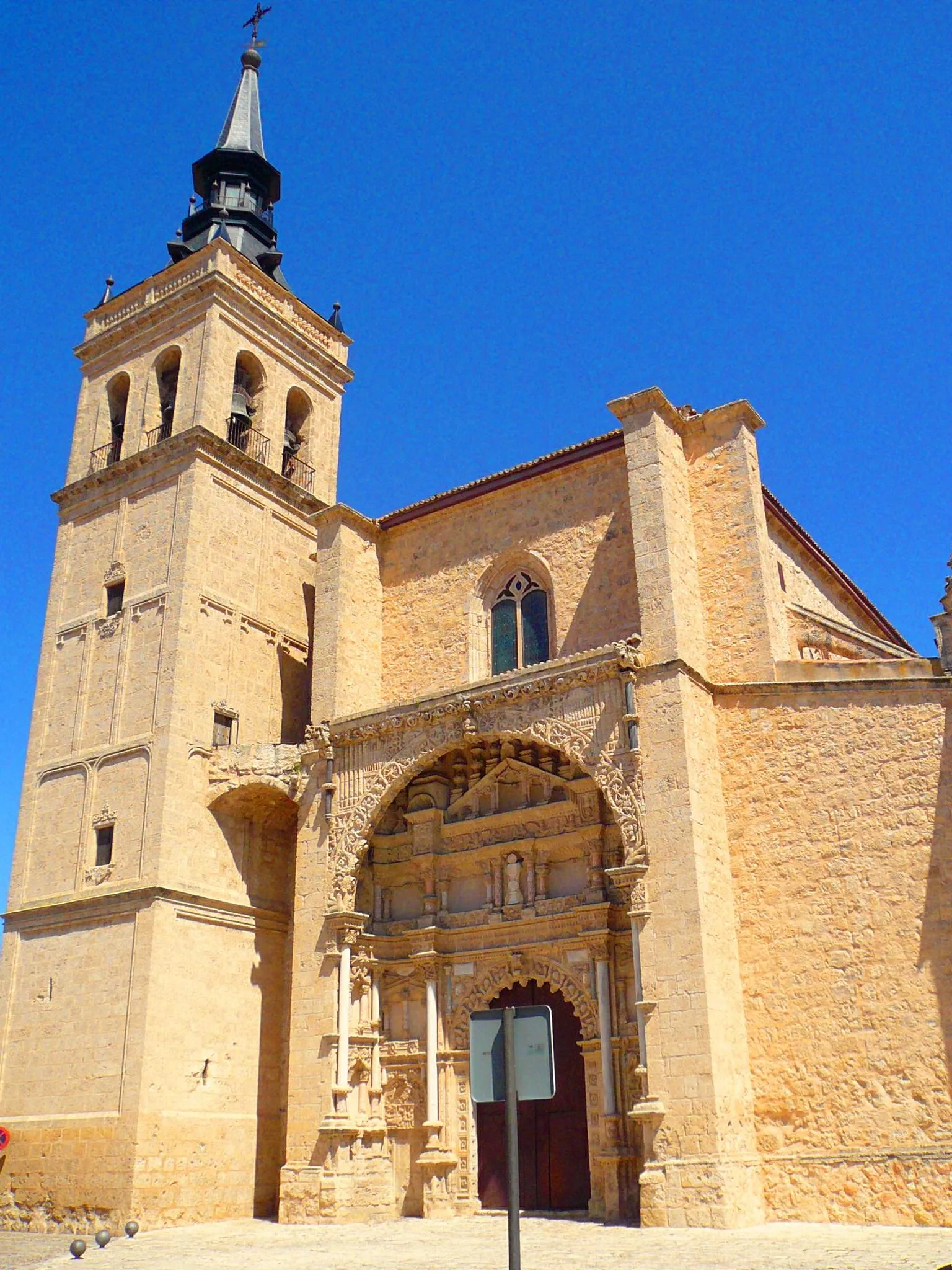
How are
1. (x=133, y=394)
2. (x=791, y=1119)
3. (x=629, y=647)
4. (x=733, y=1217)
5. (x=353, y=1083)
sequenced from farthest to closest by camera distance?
(x=133, y=394)
(x=353, y=1083)
(x=629, y=647)
(x=791, y=1119)
(x=733, y=1217)

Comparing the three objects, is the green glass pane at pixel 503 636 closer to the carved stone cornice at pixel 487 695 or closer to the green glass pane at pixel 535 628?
the green glass pane at pixel 535 628

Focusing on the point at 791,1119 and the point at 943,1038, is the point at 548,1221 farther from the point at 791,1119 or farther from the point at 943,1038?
the point at 943,1038

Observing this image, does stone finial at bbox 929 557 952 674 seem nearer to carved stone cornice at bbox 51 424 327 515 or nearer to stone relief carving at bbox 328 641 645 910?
stone relief carving at bbox 328 641 645 910

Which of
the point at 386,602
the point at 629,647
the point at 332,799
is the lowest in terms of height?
the point at 332,799

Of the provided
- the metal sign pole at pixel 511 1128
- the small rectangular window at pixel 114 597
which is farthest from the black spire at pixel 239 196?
→ the metal sign pole at pixel 511 1128

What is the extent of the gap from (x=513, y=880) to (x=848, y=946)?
4.74 meters

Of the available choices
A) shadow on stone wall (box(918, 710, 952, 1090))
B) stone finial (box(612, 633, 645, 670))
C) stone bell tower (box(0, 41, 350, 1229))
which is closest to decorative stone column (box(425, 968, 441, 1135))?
stone bell tower (box(0, 41, 350, 1229))

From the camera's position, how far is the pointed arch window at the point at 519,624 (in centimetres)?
1681

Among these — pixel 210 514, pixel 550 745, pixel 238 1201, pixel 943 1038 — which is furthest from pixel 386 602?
pixel 943 1038

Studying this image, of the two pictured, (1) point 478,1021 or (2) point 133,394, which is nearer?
(1) point 478,1021

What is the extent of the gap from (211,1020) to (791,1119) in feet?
25.4

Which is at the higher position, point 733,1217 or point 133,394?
point 133,394

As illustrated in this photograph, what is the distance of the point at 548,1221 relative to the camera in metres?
13.0

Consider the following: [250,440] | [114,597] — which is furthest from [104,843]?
[250,440]
